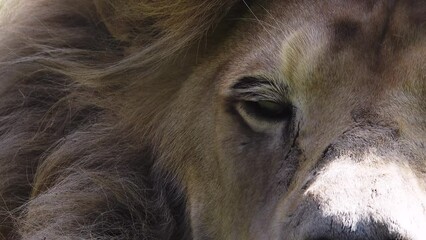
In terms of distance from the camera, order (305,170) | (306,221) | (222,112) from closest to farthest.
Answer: (306,221), (305,170), (222,112)

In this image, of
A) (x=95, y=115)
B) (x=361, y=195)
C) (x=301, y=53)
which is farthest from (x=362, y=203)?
(x=95, y=115)

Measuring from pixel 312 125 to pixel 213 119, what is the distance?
33cm

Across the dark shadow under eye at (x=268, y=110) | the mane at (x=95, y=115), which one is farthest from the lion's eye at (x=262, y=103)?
the mane at (x=95, y=115)

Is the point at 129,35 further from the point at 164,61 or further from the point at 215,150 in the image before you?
the point at 215,150

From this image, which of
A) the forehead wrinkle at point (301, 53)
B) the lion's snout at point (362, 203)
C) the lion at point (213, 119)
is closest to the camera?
the lion's snout at point (362, 203)

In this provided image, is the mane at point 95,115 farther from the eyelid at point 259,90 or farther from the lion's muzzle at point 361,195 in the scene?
the lion's muzzle at point 361,195

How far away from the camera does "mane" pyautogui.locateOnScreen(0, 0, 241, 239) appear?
239cm

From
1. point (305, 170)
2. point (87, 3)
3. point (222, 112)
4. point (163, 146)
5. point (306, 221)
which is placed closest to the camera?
point (306, 221)

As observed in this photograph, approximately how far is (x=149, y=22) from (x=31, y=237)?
2.12 ft

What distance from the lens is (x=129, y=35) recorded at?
247 centimetres

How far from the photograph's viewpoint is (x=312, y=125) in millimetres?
2049

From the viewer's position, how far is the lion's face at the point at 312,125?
70.2 inches

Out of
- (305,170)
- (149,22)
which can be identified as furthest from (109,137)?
(305,170)

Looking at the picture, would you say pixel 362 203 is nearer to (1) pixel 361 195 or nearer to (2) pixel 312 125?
(1) pixel 361 195
